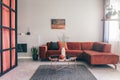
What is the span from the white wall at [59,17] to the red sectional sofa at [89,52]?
0.49 meters

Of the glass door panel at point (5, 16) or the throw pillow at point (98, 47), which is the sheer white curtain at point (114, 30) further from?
the glass door panel at point (5, 16)

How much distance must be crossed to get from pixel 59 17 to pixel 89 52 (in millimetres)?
2447

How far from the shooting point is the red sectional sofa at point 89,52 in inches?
213

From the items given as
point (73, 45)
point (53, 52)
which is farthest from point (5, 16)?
point (73, 45)

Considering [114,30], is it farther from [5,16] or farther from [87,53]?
[5,16]

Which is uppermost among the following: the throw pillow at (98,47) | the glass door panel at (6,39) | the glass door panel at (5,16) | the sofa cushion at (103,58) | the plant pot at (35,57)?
the glass door panel at (5,16)

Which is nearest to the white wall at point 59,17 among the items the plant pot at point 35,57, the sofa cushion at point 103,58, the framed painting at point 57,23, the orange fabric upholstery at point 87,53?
the framed painting at point 57,23

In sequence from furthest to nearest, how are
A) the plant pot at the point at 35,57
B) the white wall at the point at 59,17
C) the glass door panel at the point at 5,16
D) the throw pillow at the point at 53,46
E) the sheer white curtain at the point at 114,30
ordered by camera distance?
the white wall at the point at 59,17, the plant pot at the point at 35,57, the throw pillow at the point at 53,46, the sheer white curtain at the point at 114,30, the glass door panel at the point at 5,16

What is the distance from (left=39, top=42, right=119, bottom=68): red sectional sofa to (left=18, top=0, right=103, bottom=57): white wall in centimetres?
49

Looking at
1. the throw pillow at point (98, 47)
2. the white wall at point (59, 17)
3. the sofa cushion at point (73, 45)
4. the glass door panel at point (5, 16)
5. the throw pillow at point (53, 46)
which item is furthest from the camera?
the white wall at point (59, 17)

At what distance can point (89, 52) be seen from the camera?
620cm

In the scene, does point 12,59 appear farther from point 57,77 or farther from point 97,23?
point 97,23

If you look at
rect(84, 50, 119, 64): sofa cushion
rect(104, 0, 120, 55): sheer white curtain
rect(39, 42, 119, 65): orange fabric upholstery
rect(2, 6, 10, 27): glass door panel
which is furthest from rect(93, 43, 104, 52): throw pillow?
rect(2, 6, 10, 27): glass door panel

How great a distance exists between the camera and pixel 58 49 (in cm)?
710
